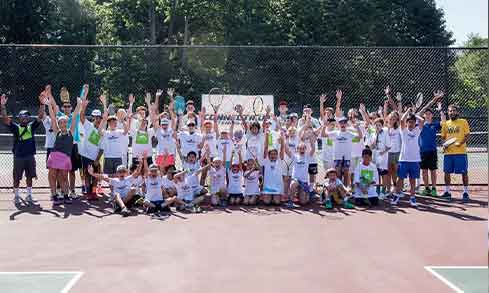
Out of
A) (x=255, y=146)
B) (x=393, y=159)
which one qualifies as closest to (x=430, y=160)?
(x=393, y=159)

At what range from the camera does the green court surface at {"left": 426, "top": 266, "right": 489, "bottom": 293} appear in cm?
669

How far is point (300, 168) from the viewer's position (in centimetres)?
1185

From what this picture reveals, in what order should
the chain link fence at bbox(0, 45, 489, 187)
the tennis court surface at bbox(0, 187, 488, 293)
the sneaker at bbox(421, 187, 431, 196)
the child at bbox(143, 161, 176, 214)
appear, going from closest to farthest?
1. the tennis court surface at bbox(0, 187, 488, 293)
2. the child at bbox(143, 161, 176, 214)
3. the sneaker at bbox(421, 187, 431, 196)
4. the chain link fence at bbox(0, 45, 489, 187)

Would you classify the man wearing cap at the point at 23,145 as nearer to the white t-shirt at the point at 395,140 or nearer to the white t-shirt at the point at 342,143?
the white t-shirt at the point at 342,143

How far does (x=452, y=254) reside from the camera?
819 cm

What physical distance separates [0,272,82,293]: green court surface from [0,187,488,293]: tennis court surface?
12 mm

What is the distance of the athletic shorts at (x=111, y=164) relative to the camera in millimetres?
11875

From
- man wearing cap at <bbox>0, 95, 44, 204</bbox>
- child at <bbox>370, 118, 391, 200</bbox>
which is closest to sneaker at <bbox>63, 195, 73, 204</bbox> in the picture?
man wearing cap at <bbox>0, 95, 44, 204</bbox>

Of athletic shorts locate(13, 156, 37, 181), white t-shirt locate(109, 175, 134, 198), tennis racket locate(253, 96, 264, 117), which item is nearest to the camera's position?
white t-shirt locate(109, 175, 134, 198)

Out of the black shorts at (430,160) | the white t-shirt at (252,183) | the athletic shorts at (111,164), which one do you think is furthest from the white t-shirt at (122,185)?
the black shorts at (430,160)

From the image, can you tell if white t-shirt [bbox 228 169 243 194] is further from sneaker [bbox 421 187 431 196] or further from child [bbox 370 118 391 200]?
sneaker [bbox 421 187 431 196]

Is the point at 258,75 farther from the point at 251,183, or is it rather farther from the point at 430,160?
the point at 251,183

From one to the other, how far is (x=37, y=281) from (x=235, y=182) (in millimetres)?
5400

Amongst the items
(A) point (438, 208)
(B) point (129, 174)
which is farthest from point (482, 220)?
(B) point (129, 174)
